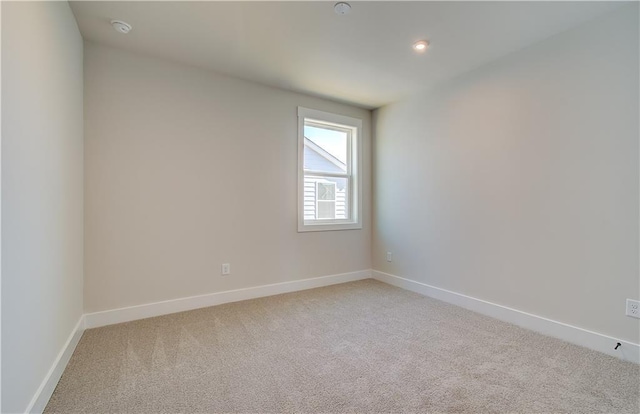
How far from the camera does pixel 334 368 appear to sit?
1958mm

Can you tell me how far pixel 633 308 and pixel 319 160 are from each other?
127 inches

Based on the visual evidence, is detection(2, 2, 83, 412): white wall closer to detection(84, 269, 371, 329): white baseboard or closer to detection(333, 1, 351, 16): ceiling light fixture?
detection(84, 269, 371, 329): white baseboard

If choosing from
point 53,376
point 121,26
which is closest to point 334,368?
point 53,376

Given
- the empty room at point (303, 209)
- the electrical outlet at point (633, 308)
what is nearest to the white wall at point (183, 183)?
the empty room at point (303, 209)

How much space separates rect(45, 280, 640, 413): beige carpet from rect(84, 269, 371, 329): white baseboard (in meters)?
0.10

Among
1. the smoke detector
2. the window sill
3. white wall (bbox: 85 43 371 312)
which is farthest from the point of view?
the window sill

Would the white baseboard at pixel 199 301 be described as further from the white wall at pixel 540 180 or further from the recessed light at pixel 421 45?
the recessed light at pixel 421 45

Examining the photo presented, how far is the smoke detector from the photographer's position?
2.26 meters

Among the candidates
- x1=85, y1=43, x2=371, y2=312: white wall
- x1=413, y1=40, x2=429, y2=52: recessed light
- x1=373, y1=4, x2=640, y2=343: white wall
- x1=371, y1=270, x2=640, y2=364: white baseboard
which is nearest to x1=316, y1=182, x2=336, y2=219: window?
x1=85, y1=43, x2=371, y2=312: white wall

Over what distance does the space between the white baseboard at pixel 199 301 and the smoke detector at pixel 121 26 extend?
2344 millimetres

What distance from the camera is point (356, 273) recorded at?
4.25m

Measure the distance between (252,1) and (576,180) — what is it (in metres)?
2.75

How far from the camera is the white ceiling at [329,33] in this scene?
2105mm

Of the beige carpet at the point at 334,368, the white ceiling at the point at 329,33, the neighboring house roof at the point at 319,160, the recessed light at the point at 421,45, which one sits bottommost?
the beige carpet at the point at 334,368
